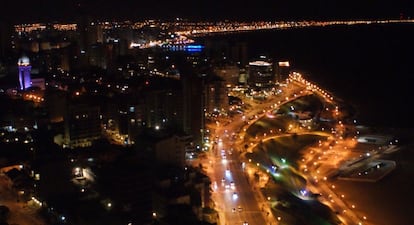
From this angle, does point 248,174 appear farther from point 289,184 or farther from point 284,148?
point 284,148

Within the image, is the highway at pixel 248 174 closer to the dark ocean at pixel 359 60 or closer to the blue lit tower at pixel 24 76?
the dark ocean at pixel 359 60

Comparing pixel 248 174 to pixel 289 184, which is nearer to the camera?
pixel 289 184

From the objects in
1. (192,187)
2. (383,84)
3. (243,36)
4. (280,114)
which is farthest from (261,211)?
(243,36)

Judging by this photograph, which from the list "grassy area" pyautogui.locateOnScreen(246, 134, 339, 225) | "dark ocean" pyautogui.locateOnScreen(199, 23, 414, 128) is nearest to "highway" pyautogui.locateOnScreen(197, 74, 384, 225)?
"grassy area" pyautogui.locateOnScreen(246, 134, 339, 225)

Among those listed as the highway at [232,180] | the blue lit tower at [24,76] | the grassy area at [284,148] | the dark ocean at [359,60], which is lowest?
the dark ocean at [359,60]

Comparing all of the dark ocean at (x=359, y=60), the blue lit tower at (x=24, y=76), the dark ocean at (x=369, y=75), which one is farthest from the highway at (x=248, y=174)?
the blue lit tower at (x=24, y=76)

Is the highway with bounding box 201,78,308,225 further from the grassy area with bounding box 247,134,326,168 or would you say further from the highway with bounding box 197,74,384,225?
the grassy area with bounding box 247,134,326,168

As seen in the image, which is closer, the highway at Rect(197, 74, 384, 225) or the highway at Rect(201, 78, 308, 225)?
the highway at Rect(201, 78, 308, 225)

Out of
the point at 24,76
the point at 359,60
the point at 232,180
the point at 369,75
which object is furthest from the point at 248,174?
the point at 359,60

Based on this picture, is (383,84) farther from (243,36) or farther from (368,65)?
(243,36)
